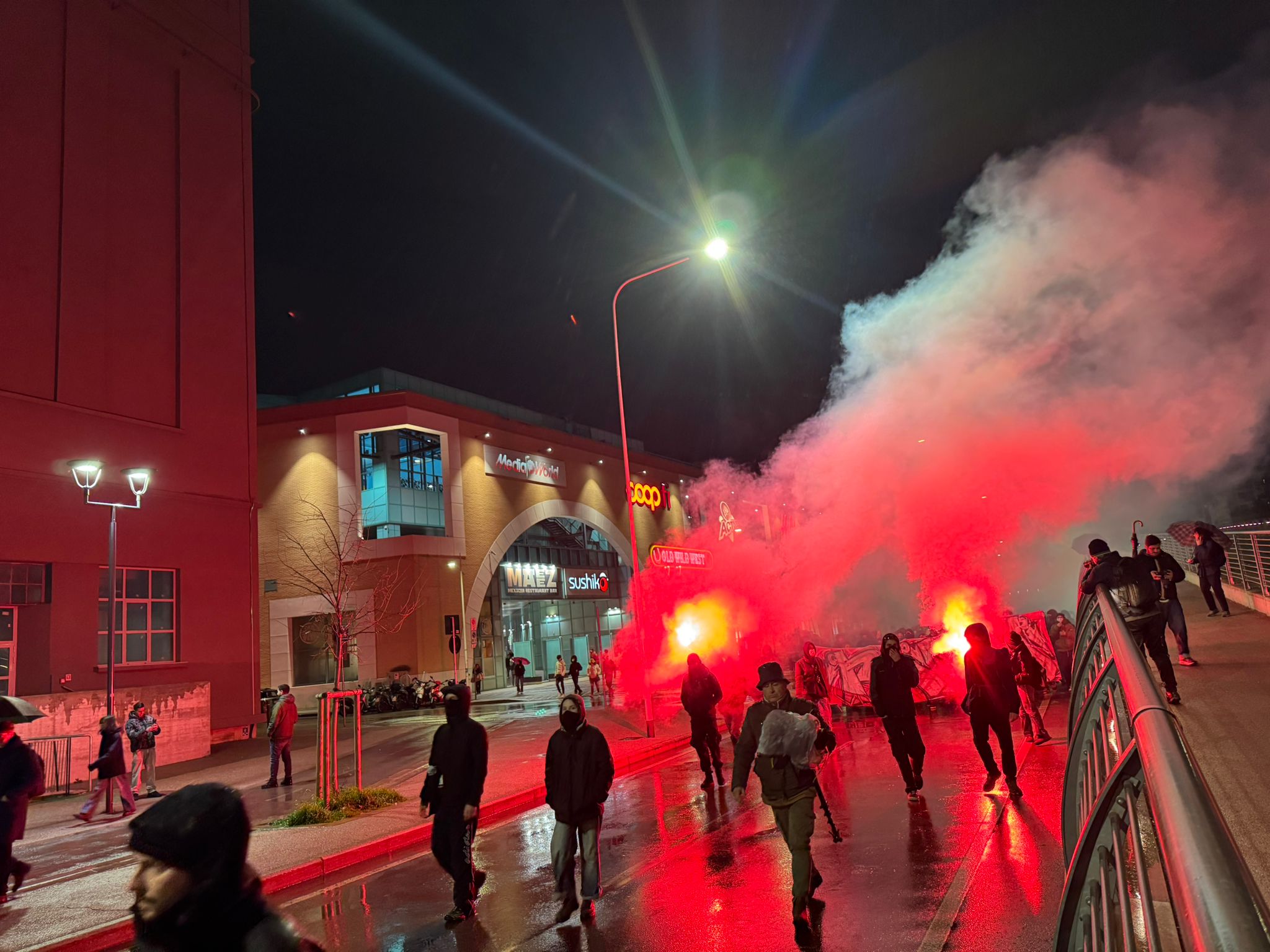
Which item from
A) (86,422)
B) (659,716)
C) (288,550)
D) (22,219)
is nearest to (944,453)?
(659,716)

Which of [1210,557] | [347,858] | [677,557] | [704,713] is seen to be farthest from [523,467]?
[347,858]

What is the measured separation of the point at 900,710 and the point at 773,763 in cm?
A: 322

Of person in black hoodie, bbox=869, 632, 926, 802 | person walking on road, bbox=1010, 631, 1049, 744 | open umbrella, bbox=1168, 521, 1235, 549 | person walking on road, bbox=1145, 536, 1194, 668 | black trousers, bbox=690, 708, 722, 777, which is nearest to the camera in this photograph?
person in black hoodie, bbox=869, 632, 926, 802

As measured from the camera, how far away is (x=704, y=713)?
411 inches

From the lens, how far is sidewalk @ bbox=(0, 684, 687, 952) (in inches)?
272

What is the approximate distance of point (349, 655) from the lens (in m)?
31.7

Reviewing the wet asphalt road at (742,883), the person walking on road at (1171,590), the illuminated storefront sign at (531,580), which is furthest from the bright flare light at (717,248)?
the illuminated storefront sign at (531,580)

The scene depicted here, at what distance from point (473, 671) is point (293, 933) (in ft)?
103

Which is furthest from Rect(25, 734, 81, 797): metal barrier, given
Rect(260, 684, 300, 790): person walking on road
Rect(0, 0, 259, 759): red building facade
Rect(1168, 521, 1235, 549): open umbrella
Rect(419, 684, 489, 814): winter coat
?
Rect(1168, 521, 1235, 549): open umbrella

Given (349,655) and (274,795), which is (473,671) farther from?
(274,795)

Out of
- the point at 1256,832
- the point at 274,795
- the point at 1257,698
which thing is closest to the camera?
the point at 1256,832

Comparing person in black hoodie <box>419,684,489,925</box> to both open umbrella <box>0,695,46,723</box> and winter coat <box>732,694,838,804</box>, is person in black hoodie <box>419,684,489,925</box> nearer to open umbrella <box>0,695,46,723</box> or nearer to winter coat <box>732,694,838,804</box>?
winter coat <box>732,694,838,804</box>

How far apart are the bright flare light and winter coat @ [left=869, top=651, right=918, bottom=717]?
982 centimetres

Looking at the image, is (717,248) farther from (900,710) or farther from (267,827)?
(267,827)
